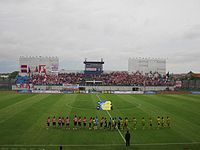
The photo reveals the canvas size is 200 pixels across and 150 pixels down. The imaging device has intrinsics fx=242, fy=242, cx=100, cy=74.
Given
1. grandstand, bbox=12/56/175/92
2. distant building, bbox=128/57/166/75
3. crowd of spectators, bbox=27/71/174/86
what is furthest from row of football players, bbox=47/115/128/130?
distant building, bbox=128/57/166/75

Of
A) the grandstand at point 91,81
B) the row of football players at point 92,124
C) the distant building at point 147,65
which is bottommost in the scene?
the row of football players at point 92,124

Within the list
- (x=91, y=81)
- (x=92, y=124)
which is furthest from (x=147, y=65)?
(x=92, y=124)

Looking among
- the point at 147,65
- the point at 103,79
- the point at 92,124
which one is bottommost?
the point at 92,124

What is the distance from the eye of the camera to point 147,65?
110938 mm

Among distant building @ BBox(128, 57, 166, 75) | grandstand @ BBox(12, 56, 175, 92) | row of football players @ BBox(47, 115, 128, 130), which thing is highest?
distant building @ BBox(128, 57, 166, 75)

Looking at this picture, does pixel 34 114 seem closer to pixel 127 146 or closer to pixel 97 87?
pixel 127 146

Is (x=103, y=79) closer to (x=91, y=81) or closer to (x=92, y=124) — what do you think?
(x=91, y=81)

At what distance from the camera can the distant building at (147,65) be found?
360 feet

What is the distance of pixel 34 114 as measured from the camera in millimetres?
30344

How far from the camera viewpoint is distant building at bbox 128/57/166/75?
110 meters

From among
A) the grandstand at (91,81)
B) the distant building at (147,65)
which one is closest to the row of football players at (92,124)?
the grandstand at (91,81)

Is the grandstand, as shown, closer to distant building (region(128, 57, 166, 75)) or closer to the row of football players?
distant building (region(128, 57, 166, 75))

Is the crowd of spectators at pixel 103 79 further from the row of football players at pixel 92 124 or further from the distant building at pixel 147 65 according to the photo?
the row of football players at pixel 92 124

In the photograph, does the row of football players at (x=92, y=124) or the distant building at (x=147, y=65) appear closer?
the row of football players at (x=92, y=124)
